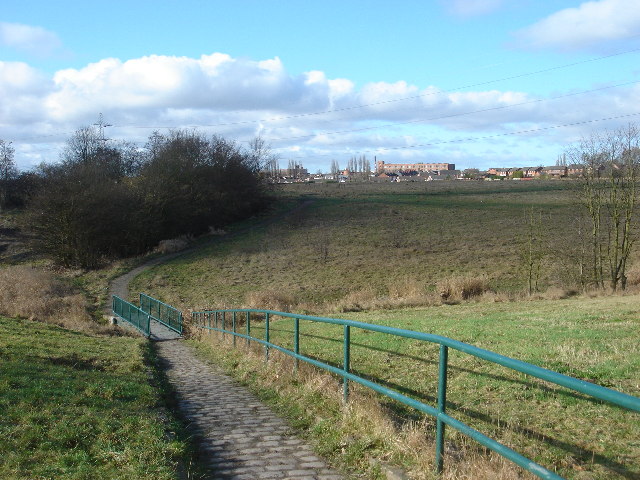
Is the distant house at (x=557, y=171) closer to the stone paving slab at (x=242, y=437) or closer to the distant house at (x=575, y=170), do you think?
the distant house at (x=575, y=170)

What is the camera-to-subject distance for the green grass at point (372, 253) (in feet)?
115

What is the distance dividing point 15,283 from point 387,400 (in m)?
30.7

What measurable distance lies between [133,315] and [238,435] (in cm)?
2267

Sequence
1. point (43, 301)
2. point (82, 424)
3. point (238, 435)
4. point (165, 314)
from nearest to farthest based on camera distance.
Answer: point (82, 424) → point (238, 435) → point (165, 314) → point (43, 301)

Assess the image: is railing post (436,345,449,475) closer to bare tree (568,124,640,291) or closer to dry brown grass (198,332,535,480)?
dry brown grass (198,332,535,480)

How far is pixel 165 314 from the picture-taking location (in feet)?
93.1

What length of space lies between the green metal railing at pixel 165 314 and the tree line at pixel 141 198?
61.3ft

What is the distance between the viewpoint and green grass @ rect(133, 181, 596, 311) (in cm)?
3500

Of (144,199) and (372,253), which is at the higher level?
(144,199)

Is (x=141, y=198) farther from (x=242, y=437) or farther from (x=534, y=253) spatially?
(x=242, y=437)

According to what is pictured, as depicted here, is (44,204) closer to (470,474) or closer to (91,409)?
(91,409)

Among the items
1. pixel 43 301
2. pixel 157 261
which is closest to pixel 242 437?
pixel 43 301

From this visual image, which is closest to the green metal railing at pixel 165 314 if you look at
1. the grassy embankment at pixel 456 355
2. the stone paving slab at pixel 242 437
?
the grassy embankment at pixel 456 355

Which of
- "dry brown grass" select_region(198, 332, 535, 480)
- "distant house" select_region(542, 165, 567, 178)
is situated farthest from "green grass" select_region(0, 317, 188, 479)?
"distant house" select_region(542, 165, 567, 178)
